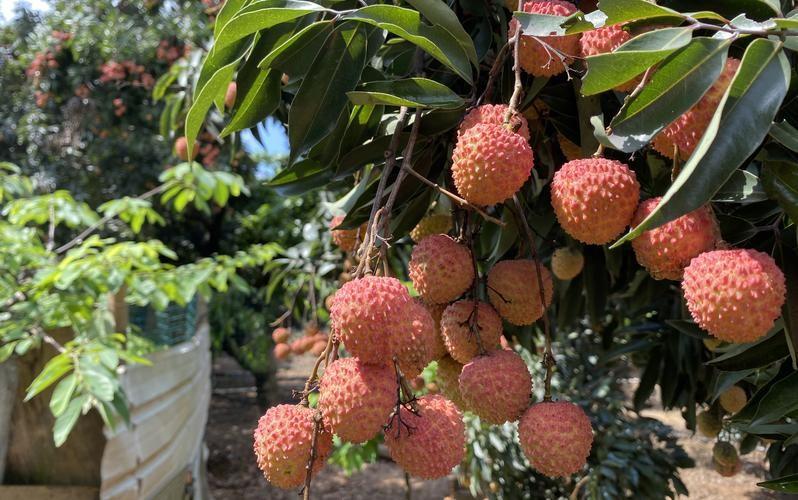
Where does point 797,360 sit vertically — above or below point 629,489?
above

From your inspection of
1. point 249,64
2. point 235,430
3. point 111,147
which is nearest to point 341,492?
point 235,430

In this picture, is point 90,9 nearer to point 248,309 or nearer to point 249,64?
point 248,309

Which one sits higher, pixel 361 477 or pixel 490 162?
pixel 490 162

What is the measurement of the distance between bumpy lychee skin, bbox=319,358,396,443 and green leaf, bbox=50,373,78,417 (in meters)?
1.22

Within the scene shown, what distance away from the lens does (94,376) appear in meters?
1.62

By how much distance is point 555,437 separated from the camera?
0.68 meters

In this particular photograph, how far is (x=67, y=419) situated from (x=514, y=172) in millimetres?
1367

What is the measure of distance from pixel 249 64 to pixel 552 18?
1.19 ft

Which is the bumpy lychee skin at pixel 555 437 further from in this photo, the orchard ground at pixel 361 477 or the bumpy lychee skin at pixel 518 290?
the orchard ground at pixel 361 477

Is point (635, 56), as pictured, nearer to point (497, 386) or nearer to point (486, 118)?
point (486, 118)

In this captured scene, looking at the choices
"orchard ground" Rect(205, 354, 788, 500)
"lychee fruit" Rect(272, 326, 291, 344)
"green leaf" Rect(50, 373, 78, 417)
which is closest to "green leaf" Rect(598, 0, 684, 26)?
"green leaf" Rect(50, 373, 78, 417)

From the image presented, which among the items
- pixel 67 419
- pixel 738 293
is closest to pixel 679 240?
pixel 738 293

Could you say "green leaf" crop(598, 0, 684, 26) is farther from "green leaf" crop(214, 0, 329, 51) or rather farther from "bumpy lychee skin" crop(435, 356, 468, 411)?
"bumpy lychee skin" crop(435, 356, 468, 411)

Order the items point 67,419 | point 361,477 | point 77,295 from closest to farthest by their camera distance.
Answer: point 67,419
point 77,295
point 361,477
